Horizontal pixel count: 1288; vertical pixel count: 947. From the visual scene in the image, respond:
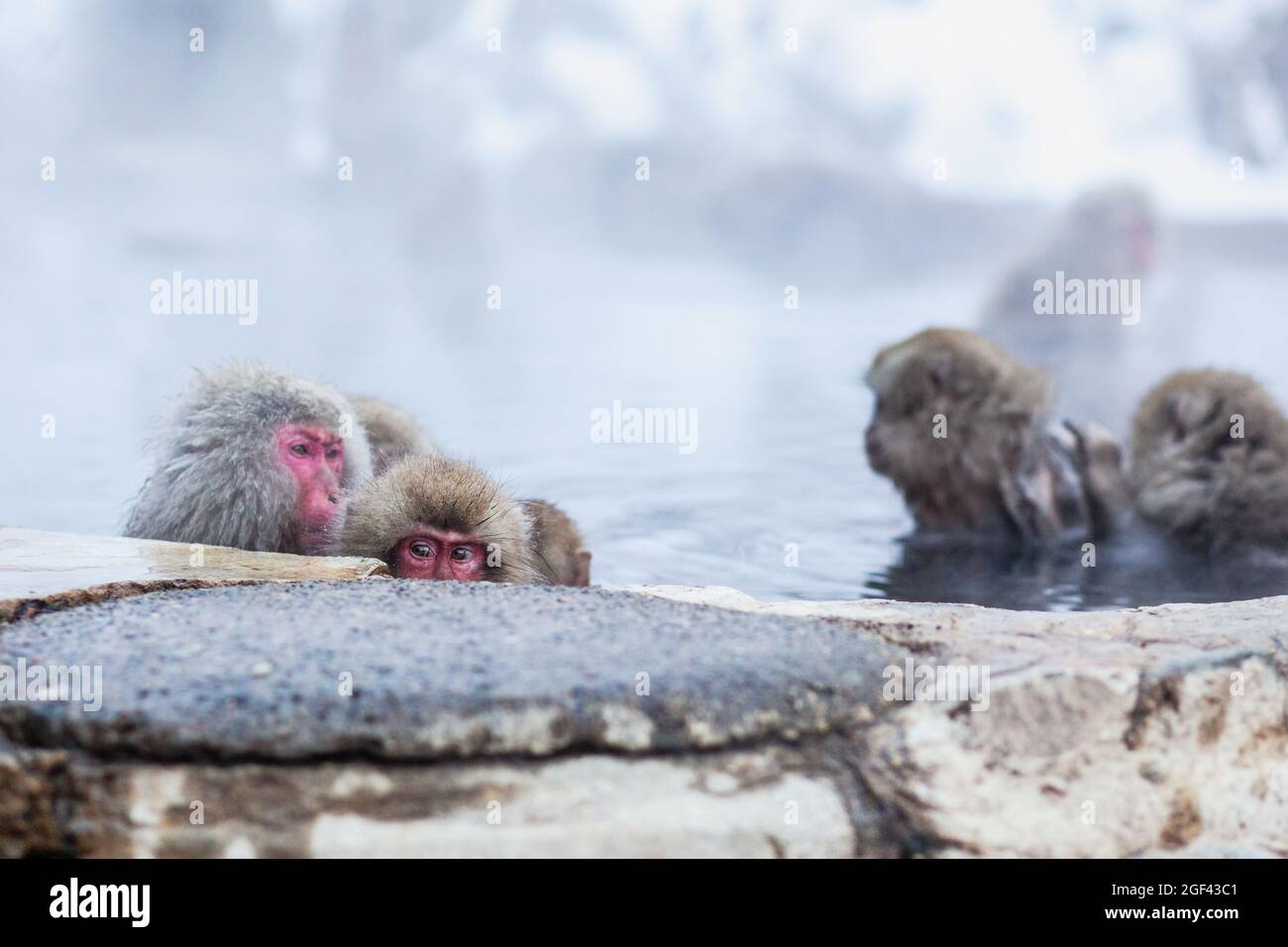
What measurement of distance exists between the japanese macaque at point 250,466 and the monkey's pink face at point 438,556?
31 cm

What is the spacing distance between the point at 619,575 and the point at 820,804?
2.76 metres

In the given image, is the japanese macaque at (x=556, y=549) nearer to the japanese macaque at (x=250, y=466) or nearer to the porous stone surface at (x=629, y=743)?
the japanese macaque at (x=250, y=466)

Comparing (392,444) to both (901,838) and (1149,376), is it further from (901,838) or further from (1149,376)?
(1149,376)

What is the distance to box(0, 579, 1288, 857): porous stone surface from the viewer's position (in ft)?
6.48

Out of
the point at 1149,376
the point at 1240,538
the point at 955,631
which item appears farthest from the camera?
the point at 1149,376

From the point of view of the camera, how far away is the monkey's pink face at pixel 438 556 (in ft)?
12.0

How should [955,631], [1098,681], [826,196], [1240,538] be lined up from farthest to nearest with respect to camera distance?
[826,196] → [1240,538] → [955,631] → [1098,681]

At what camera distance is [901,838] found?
6.74ft

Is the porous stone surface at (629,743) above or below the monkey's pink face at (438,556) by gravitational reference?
below

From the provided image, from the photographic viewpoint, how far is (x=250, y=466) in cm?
396

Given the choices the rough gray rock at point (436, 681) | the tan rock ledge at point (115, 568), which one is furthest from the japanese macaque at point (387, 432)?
the rough gray rock at point (436, 681)

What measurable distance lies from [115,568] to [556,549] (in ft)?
4.61
